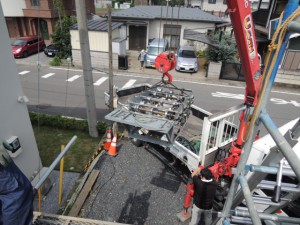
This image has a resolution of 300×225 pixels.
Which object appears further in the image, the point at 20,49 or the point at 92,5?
the point at 92,5

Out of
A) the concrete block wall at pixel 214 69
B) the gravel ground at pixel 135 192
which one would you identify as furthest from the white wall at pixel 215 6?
the gravel ground at pixel 135 192

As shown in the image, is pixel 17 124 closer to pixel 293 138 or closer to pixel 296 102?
pixel 293 138

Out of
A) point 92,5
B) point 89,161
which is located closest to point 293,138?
point 89,161

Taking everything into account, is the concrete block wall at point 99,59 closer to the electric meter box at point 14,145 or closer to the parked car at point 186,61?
the parked car at point 186,61

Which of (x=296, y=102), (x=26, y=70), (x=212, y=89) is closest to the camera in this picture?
(x=296, y=102)

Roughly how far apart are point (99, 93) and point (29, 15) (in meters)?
17.9

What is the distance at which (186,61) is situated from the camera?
58.3 ft

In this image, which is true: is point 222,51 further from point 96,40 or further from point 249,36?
point 249,36

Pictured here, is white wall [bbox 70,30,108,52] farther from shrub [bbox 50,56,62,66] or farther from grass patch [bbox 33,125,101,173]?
grass patch [bbox 33,125,101,173]

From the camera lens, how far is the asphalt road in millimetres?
12094

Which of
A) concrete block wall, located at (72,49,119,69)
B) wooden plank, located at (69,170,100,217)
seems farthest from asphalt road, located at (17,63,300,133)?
wooden plank, located at (69,170,100,217)

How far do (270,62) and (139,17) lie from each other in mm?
20958

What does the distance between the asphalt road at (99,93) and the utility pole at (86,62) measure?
2.28m

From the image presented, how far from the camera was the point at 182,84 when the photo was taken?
16.1 meters
